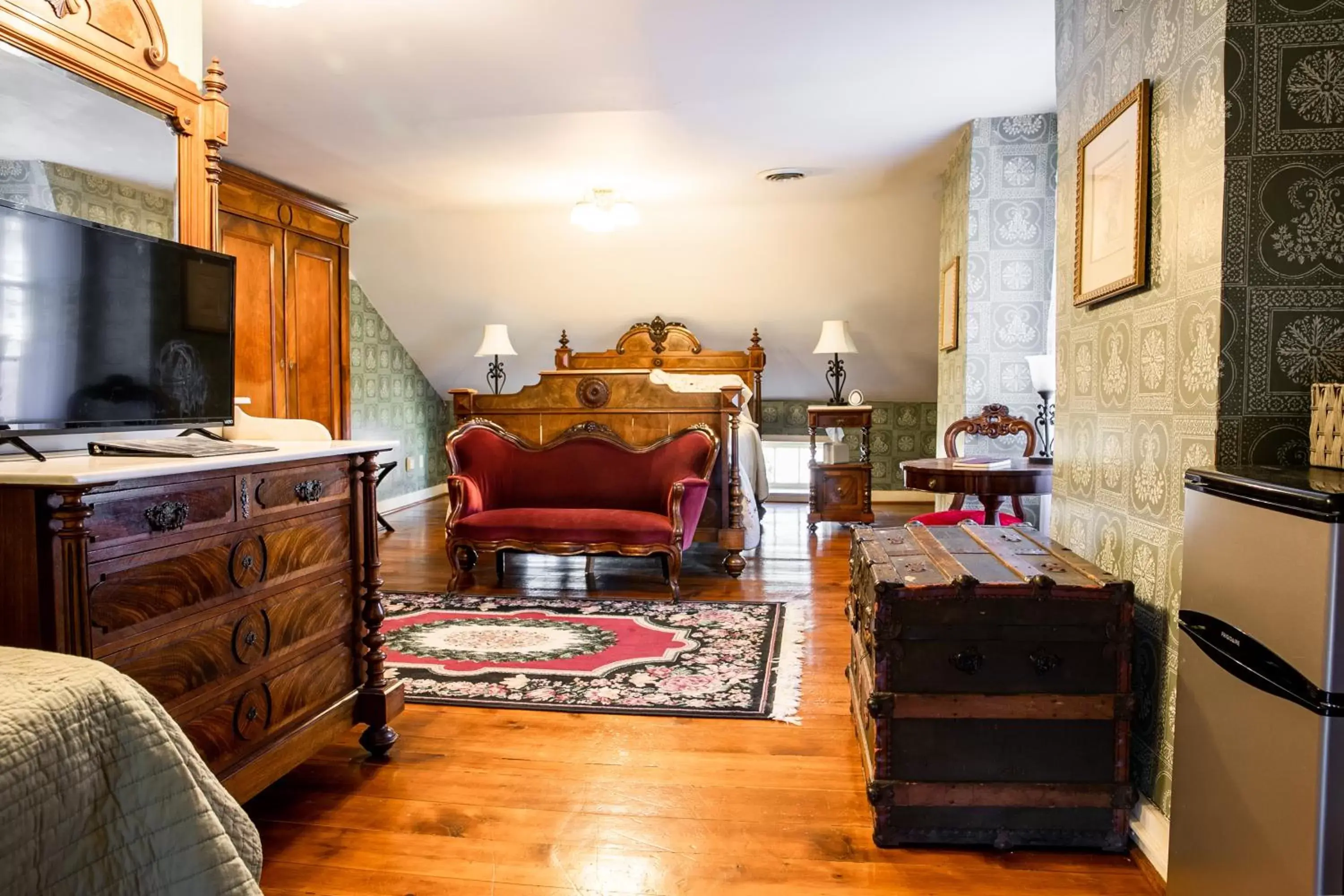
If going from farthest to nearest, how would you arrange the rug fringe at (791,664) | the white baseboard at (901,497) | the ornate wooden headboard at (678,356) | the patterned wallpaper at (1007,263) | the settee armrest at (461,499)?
the white baseboard at (901,497) < the ornate wooden headboard at (678,356) < the patterned wallpaper at (1007,263) < the settee armrest at (461,499) < the rug fringe at (791,664)

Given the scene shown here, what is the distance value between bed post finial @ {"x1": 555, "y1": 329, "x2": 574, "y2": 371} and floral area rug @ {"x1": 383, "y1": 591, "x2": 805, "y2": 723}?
3.56 metres

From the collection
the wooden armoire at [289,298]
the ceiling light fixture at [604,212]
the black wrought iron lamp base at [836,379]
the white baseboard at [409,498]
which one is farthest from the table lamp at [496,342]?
the black wrought iron lamp base at [836,379]

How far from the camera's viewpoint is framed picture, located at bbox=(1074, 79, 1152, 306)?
1907mm

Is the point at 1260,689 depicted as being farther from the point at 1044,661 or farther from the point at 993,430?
the point at 993,430

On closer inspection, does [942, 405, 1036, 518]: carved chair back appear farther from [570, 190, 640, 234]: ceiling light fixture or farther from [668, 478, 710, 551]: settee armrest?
[570, 190, 640, 234]: ceiling light fixture

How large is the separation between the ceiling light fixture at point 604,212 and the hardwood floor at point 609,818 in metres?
3.36

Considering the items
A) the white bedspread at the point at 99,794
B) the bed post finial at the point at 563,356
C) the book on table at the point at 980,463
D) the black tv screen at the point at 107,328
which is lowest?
the white bedspread at the point at 99,794

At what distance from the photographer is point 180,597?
1.64m

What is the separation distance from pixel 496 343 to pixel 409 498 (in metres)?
1.63

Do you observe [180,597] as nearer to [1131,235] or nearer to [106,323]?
[106,323]

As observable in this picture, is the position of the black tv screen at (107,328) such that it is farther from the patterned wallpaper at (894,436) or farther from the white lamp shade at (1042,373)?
the patterned wallpaper at (894,436)

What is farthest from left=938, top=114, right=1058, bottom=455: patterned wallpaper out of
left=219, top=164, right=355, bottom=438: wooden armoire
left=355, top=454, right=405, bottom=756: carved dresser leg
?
left=219, top=164, right=355, bottom=438: wooden armoire

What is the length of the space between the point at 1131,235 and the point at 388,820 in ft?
7.10

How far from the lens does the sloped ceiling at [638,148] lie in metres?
3.32
